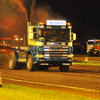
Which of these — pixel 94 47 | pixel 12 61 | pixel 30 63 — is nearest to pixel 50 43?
pixel 30 63

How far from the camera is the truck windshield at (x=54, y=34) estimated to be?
1767cm

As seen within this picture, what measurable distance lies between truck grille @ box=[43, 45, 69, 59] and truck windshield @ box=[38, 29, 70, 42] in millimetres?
487

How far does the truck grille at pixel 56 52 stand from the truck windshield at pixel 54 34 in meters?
0.49

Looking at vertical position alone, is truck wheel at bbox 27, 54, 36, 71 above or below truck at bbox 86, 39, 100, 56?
below

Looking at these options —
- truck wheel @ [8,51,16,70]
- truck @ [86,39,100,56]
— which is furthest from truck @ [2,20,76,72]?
A: truck @ [86,39,100,56]

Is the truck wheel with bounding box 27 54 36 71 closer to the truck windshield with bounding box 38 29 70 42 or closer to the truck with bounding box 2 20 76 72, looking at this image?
the truck with bounding box 2 20 76 72

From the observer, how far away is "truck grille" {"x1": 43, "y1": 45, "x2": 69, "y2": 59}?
17766 mm

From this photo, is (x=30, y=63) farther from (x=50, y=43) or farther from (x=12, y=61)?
(x=12, y=61)

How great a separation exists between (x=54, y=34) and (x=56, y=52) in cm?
110

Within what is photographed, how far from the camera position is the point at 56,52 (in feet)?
58.8

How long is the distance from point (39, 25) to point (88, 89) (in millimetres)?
7751

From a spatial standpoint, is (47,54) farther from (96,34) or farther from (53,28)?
(96,34)

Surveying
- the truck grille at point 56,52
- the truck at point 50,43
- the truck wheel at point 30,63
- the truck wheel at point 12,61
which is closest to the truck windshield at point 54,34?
the truck at point 50,43

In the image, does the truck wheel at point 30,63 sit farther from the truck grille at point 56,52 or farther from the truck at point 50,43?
the truck grille at point 56,52
